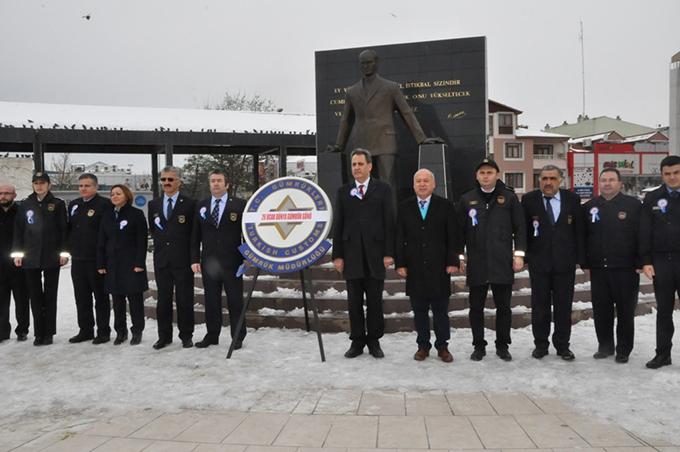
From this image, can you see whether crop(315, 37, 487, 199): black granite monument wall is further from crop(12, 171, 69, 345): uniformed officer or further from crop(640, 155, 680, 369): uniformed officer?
crop(12, 171, 69, 345): uniformed officer

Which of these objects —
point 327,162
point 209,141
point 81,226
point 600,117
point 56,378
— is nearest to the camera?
point 56,378

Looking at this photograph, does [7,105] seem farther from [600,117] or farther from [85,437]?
[600,117]

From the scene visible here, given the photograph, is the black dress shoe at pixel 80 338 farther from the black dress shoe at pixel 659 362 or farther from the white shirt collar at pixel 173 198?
the black dress shoe at pixel 659 362

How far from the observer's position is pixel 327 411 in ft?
11.8

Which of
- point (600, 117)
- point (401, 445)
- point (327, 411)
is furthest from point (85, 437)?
point (600, 117)

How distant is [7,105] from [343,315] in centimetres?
1813

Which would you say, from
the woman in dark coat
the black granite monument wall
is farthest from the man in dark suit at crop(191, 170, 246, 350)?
the black granite monument wall

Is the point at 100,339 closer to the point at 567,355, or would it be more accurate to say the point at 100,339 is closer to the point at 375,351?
the point at 375,351

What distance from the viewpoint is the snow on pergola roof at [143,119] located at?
17.5m

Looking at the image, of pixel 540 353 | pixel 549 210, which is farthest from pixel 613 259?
pixel 540 353

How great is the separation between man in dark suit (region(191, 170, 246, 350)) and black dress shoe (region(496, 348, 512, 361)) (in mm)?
2434

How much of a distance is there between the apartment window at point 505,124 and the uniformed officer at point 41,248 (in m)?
45.4

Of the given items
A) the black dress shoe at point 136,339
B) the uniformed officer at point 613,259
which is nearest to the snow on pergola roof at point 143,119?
the black dress shoe at point 136,339

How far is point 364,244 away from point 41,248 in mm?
3458
